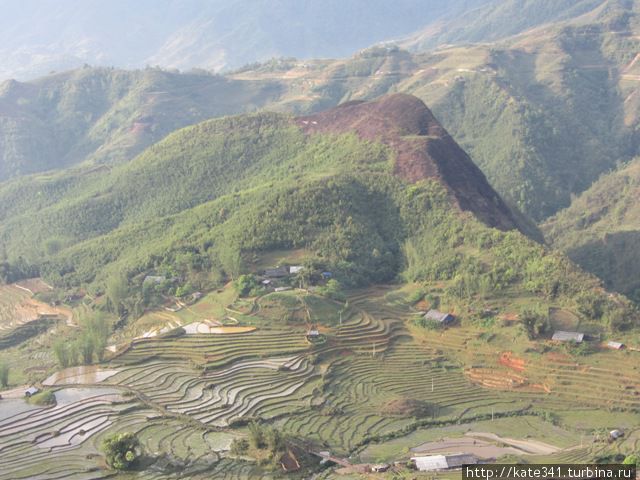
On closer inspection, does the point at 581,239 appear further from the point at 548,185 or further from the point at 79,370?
the point at 79,370

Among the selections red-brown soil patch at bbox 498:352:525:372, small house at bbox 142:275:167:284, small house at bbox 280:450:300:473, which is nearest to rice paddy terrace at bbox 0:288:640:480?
red-brown soil patch at bbox 498:352:525:372

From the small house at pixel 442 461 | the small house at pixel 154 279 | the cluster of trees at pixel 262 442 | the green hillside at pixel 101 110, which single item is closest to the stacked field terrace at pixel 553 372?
the small house at pixel 442 461

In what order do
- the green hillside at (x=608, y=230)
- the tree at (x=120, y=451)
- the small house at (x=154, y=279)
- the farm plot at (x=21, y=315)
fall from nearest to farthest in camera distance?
the tree at (x=120, y=451) → the small house at (x=154, y=279) → the farm plot at (x=21, y=315) → the green hillside at (x=608, y=230)

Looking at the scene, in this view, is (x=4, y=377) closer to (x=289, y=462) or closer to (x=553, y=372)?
(x=289, y=462)

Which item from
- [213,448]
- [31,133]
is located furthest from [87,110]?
[213,448]

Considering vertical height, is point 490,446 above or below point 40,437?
below

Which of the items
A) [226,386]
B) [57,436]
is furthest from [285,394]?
[57,436]

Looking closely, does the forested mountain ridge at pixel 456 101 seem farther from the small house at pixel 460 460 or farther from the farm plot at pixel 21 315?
the small house at pixel 460 460
